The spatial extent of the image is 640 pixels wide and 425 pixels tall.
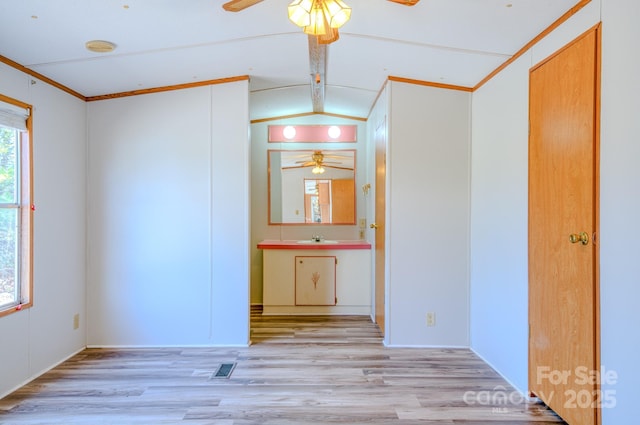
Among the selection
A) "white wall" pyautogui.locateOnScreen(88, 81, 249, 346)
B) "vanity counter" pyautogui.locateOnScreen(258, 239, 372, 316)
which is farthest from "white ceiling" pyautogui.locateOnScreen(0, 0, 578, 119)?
"vanity counter" pyautogui.locateOnScreen(258, 239, 372, 316)

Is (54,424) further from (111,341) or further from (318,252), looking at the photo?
(318,252)

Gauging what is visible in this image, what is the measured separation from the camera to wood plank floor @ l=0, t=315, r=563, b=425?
2275 mm

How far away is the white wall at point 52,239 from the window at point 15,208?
66 mm

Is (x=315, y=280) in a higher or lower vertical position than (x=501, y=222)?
lower

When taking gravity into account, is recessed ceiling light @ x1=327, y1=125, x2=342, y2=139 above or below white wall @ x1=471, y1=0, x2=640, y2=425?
above

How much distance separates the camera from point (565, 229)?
6.89ft

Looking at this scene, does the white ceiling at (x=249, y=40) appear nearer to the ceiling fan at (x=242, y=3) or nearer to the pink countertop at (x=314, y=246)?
the ceiling fan at (x=242, y=3)

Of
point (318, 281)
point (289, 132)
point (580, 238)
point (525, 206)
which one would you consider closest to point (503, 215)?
point (525, 206)

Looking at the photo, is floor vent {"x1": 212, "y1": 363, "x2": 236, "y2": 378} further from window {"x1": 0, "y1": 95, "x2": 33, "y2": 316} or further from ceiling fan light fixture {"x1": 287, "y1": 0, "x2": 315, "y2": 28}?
ceiling fan light fixture {"x1": 287, "y1": 0, "x2": 315, "y2": 28}

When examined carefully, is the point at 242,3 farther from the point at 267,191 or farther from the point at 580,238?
the point at 267,191

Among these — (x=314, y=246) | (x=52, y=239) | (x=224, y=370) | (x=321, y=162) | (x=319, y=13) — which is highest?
(x=319, y=13)

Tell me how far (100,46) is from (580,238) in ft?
10.4

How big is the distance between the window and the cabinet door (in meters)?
2.64

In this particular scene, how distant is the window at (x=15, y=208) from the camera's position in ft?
8.51
